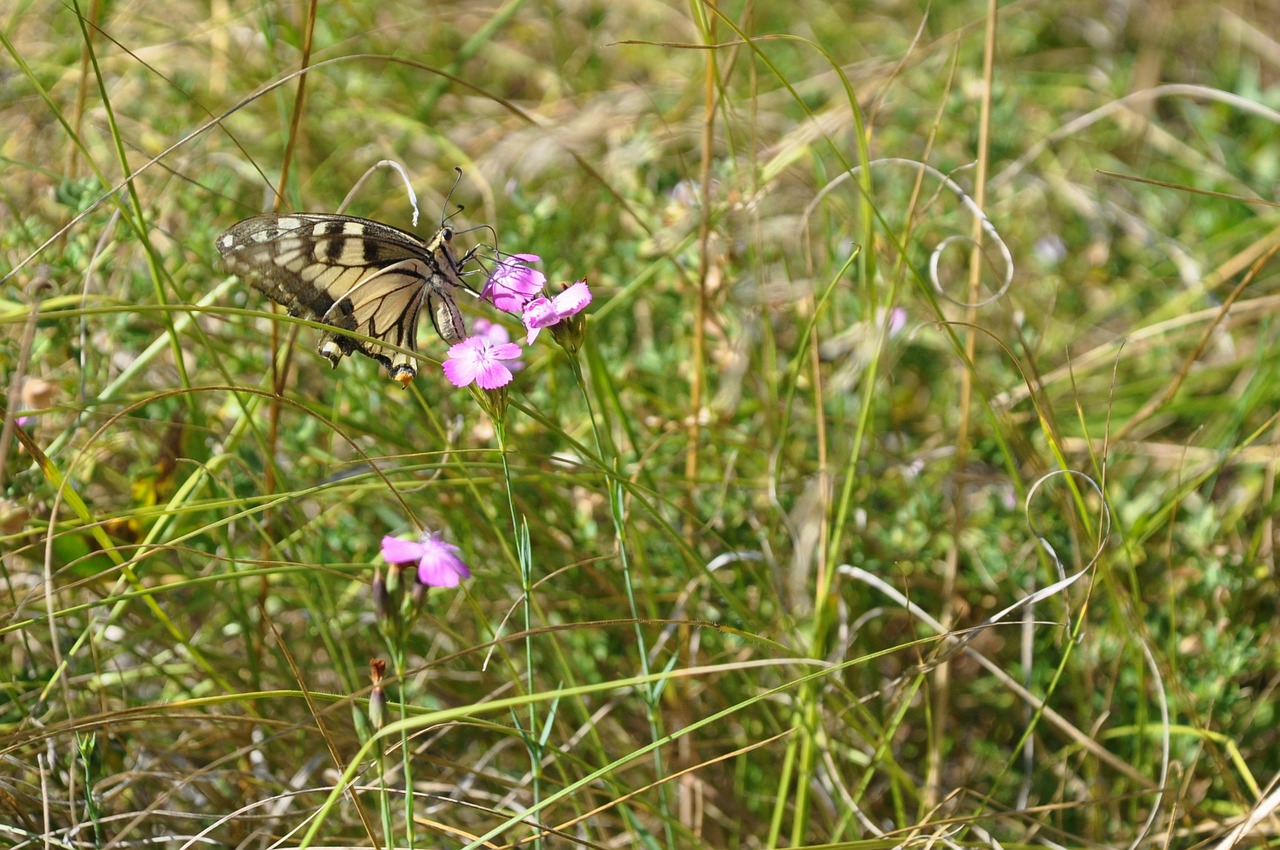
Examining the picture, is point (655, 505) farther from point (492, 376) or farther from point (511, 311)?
point (492, 376)

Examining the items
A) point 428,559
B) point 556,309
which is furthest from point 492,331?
point 428,559

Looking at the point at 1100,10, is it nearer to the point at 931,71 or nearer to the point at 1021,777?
the point at 931,71

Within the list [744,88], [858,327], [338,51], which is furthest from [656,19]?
[858,327]

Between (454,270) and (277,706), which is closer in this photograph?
(454,270)

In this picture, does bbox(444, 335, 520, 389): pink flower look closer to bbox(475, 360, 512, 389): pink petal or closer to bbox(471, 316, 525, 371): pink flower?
bbox(475, 360, 512, 389): pink petal

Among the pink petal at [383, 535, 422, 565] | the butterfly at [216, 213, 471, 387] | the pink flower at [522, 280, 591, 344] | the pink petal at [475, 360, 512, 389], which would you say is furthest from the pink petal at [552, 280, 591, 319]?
the pink petal at [383, 535, 422, 565]

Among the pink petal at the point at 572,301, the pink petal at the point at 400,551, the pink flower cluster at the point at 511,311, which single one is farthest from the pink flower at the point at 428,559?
the pink petal at the point at 572,301

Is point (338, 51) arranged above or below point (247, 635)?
above
